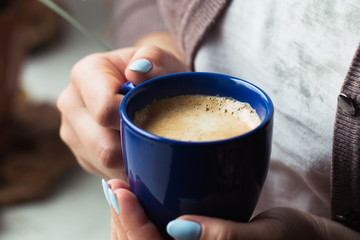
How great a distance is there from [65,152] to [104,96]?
889mm

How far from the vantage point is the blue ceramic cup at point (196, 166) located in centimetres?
37

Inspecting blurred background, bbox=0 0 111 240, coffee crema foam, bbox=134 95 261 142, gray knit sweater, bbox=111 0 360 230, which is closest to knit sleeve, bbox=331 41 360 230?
gray knit sweater, bbox=111 0 360 230

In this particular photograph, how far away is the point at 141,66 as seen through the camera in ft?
1.62

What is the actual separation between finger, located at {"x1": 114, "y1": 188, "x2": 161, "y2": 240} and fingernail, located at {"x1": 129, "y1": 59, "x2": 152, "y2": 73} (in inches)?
5.3

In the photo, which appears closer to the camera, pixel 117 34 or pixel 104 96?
pixel 104 96

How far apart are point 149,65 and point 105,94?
59 mm

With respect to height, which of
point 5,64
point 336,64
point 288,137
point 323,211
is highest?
point 336,64

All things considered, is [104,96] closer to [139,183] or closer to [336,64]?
[139,183]

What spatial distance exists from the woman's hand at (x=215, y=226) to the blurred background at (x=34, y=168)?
29.0 inches

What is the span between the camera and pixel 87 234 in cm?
117

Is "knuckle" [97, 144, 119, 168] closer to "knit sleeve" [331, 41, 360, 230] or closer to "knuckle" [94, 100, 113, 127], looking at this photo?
"knuckle" [94, 100, 113, 127]

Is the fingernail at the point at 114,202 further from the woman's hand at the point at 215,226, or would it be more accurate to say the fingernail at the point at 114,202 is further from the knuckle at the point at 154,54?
the knuckle at the point at 154,54

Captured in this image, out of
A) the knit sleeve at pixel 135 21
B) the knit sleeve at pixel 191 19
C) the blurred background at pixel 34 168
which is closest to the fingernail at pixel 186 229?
the knit sleeve at pixel 191 19

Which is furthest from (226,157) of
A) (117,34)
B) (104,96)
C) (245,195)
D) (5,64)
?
(5,64)
